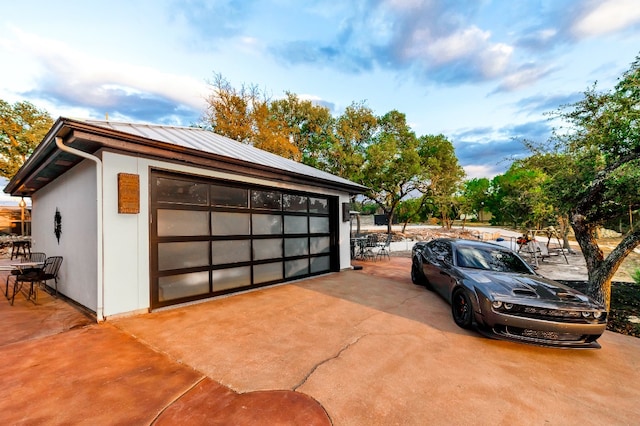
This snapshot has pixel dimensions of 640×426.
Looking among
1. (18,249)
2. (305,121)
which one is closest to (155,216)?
(18,249)

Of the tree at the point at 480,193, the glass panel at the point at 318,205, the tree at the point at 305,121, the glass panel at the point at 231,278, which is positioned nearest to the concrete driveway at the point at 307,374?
the glass panel at the point at 231,278

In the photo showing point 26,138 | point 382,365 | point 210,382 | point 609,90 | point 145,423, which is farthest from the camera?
point 26,138

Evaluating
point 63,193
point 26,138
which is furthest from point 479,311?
point 26,138

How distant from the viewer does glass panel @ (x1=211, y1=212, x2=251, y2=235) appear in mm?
5254

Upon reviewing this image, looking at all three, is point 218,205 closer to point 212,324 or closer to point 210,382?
point 212,324

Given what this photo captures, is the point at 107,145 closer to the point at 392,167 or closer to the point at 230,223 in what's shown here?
the point at 230,223

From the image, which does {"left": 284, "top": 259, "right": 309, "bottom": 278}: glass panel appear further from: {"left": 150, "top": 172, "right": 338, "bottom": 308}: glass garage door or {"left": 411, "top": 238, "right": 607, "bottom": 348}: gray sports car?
{"left": 411, "top": 238, "right": 607, "bottom": 348}: gray sports car

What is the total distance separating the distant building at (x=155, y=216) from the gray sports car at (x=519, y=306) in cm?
415

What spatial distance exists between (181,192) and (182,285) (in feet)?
5.70

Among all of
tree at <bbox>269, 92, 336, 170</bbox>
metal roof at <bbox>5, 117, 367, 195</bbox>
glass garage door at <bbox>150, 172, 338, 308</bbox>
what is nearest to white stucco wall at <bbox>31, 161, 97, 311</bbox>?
metal roof at <bbox>5, 117, 367, 195</bbox>

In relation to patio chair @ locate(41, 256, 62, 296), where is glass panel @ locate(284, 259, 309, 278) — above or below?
below

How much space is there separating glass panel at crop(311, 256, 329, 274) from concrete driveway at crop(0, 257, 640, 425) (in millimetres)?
3272

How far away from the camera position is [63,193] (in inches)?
218

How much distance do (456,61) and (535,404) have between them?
10819 mm
